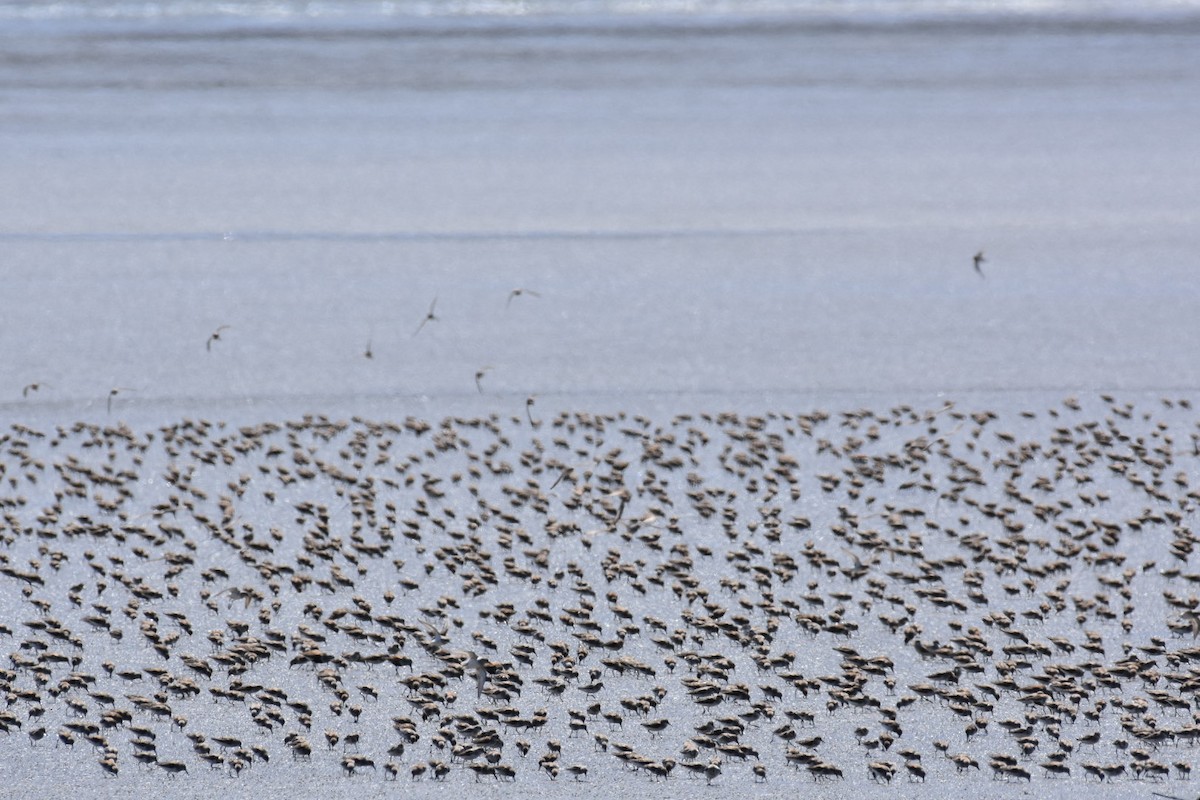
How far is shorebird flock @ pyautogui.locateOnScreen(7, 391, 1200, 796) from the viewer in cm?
348

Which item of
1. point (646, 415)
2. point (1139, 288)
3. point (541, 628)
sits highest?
point (1139, 288)

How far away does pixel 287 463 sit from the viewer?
4547mm

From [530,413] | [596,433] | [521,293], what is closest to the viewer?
[596,433]

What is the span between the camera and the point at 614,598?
12.8ft

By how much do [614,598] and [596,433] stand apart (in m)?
0.97

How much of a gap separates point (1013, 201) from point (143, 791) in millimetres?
5188

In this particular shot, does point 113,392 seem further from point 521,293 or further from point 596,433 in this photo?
point 596,433

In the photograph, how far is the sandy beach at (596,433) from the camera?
3533mm

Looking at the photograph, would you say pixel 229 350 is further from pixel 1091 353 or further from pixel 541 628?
pixel 1091 353

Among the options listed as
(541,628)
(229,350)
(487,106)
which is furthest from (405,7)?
(541,628)

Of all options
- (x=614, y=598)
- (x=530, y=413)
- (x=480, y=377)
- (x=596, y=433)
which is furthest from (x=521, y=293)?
(x=614, y=598)

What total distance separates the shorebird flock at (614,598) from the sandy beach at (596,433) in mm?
15

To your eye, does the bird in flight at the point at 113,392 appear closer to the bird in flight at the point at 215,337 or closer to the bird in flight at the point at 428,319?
the bird in flight at the point at 215,337

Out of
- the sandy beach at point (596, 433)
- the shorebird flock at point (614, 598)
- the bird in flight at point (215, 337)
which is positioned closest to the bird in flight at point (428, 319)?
the sandy beach at point (596, 433)
